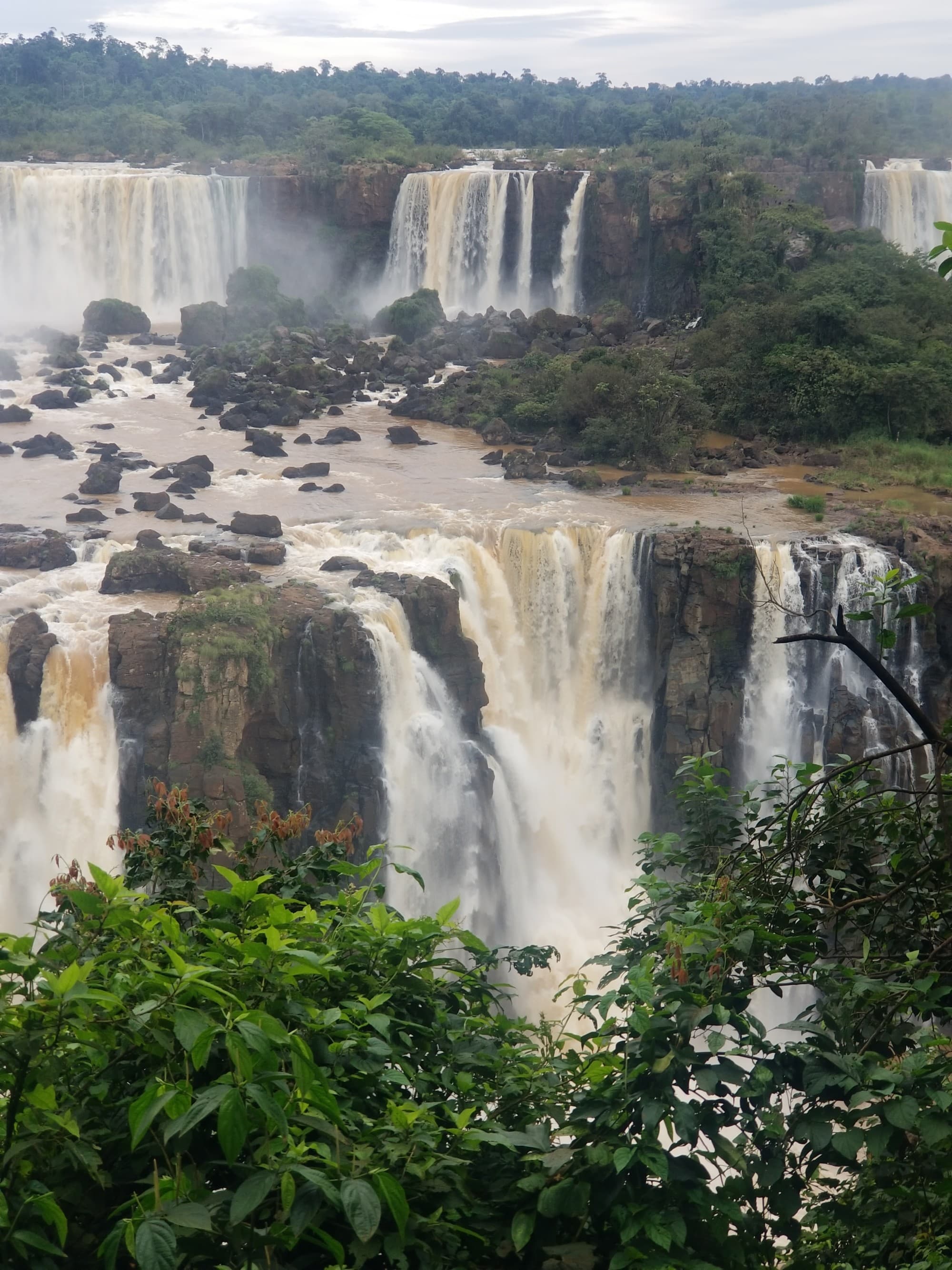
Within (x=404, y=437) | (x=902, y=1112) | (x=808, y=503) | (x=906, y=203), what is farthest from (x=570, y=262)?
(x=902, y=1112)

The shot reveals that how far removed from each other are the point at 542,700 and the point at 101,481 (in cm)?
933

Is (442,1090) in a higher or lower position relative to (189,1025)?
lower

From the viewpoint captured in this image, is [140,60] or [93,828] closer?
[93,828]

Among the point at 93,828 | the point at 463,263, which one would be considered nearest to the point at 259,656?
the point at 93,828

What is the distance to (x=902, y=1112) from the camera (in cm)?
384

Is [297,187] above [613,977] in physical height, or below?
above

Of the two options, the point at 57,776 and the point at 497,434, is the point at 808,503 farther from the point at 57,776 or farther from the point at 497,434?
the point at 57,776

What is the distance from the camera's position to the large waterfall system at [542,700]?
65.6 feet

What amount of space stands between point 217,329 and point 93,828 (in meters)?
23.0

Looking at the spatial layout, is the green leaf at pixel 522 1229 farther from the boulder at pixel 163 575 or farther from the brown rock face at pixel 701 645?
the brown rock face at pixel 701 645

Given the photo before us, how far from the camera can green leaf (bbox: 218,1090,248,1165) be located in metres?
3.21

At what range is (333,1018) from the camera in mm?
3752

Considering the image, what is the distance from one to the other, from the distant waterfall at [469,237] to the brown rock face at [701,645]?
22.4 metres

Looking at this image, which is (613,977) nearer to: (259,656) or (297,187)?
(259,656)
